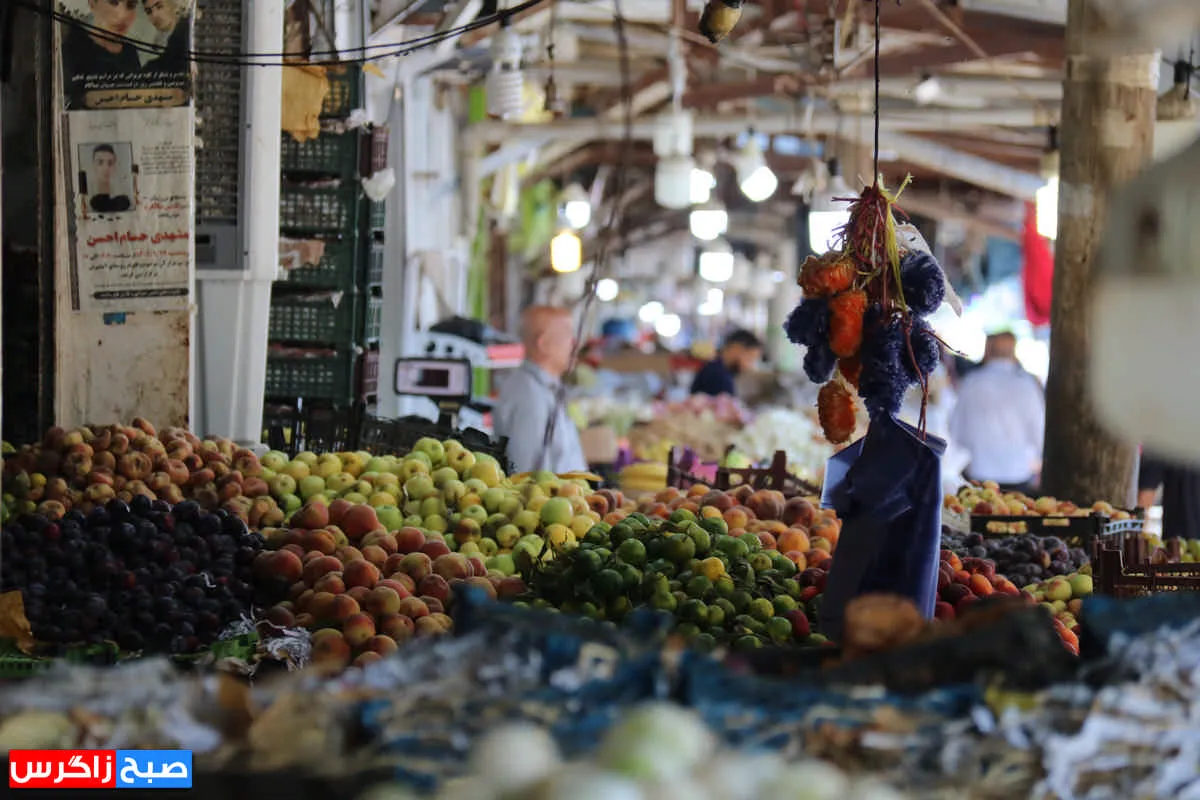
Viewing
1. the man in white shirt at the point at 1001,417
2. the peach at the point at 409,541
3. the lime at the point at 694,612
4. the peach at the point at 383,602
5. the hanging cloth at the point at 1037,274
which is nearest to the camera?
the lime at the point at 694,612

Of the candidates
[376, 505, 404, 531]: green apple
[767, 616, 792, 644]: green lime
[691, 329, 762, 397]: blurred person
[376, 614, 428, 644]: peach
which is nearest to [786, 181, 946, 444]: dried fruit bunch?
[767, 616, 792, 644]: green lime

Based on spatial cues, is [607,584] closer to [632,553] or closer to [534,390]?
[632,553]

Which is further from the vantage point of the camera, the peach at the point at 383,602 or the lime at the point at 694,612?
the peach at the point at 383,602

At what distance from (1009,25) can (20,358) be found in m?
5.67

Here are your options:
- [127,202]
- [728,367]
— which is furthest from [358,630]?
[728,367]

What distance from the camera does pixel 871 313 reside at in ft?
11.7

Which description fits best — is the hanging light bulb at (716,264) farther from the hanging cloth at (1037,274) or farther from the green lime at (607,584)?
the green lime at (607,584)

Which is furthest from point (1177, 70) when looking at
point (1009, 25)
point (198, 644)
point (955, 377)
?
point (955, 377)

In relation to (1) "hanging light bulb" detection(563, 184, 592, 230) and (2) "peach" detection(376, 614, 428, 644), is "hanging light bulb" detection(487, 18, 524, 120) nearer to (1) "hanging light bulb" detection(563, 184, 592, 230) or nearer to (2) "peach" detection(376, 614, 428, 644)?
(1) "hanging light bulb" detection(563, 184, 592, 230)

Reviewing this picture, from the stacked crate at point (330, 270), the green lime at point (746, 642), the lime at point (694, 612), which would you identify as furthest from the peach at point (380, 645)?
the stacked crate at point (330, 270)

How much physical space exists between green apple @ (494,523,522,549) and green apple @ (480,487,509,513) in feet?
0.64

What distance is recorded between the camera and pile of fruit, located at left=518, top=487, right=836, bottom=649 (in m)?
3.30

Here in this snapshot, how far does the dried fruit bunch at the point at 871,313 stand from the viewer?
3.52 metres

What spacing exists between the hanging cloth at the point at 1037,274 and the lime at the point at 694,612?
30.4 feet
